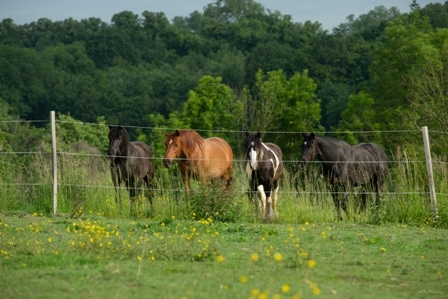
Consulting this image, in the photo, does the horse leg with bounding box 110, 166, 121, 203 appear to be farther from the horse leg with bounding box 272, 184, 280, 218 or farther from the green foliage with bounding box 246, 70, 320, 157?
the green foliage with bounding box 246, 70, 320, 157

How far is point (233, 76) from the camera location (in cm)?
11281

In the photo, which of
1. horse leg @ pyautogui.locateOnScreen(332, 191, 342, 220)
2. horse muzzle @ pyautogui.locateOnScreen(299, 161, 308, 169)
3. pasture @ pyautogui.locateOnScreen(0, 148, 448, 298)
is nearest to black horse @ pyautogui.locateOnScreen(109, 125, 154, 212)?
pasture @ pyautogui.locateOnScreen(0, 148, 448, 298)

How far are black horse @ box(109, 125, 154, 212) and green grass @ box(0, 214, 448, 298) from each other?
12.1 feet

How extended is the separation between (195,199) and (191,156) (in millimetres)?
2113

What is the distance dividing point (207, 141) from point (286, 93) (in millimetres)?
46564

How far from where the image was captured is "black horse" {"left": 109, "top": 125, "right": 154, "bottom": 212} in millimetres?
18234

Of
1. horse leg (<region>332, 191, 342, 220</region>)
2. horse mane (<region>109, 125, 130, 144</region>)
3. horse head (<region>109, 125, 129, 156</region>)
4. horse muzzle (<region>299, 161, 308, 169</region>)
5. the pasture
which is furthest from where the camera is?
horse mane (<region>109, 125, 130, 144</region>)

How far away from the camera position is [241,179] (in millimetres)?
18438

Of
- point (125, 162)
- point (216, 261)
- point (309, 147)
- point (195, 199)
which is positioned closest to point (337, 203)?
point (309, 147)

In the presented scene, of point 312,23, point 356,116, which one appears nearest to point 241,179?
point 356,116

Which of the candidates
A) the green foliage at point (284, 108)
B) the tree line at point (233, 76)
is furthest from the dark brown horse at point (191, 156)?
the green foliage at point (284, 108)

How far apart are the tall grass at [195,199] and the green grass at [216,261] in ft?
4.45

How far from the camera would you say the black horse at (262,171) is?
17.4 metres

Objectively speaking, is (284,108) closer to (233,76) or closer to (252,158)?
(252,158)
